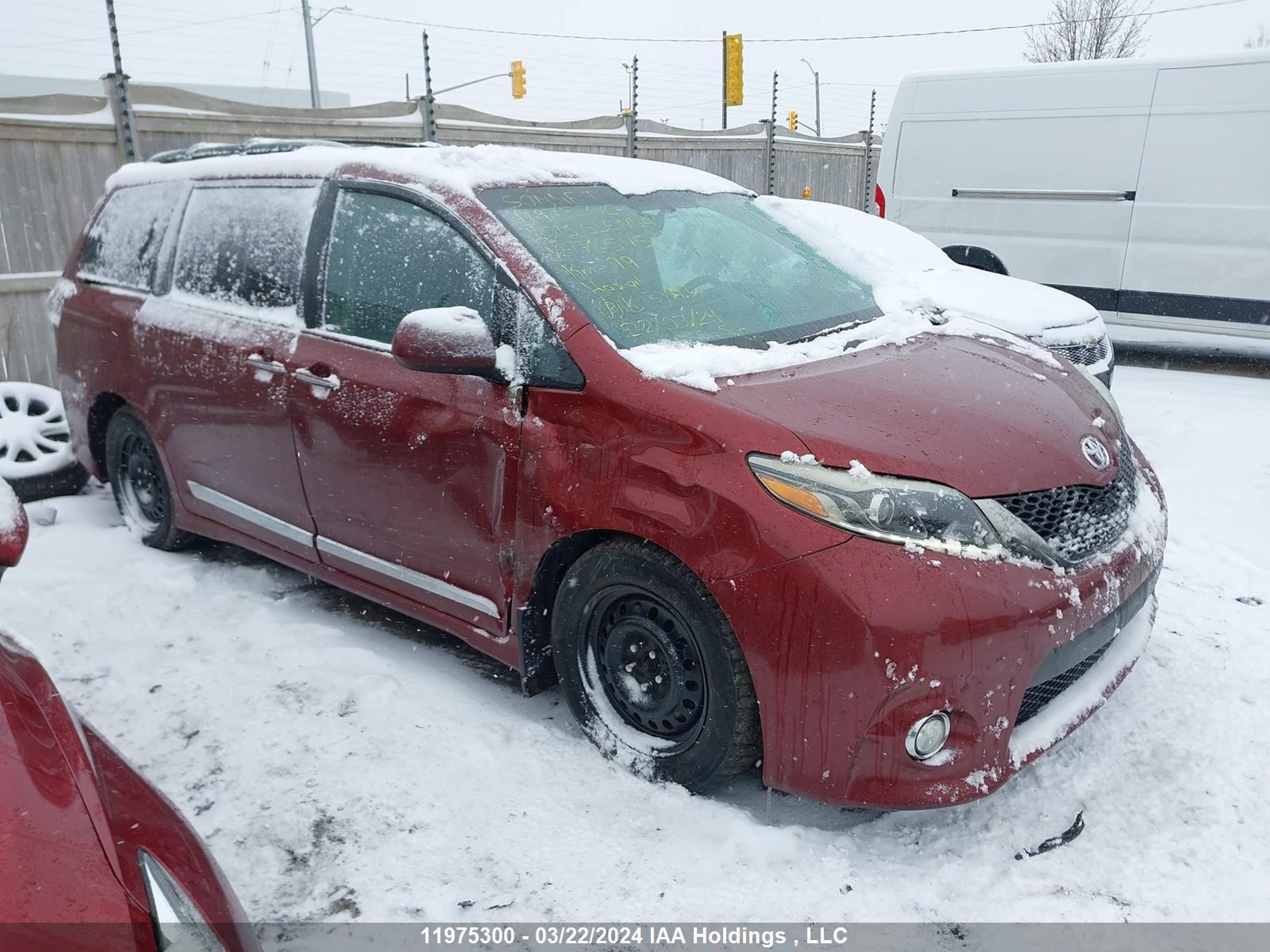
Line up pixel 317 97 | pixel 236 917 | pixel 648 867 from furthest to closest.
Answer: pixel 317 97 → pixel 648 867 → pixel 236 917

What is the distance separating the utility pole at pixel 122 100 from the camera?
771cm

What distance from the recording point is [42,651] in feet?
11.7

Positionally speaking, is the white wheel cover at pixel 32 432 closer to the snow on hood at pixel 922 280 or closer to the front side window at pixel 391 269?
the front side window at pixel 391 269

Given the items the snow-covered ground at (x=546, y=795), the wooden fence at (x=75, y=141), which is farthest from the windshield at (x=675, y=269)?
the wooden fence at (x=75, y=141)

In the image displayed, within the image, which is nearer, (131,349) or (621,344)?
(621,344)

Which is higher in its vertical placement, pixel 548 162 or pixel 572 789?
pixel 548 162

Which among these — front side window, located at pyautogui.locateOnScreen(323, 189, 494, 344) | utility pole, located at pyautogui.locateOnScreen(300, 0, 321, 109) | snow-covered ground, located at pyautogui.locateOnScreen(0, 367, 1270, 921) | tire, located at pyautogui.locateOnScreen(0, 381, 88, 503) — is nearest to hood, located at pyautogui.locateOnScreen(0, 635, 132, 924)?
snow-covered ground, located at pyautogui.locateOnScreen(0, 367, 1270, 921)

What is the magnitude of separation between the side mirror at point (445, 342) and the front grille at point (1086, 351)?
4041 mm

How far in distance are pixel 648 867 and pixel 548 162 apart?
2.35 metres

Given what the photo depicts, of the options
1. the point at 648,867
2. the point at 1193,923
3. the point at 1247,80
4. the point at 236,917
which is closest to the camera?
the point at 236,917

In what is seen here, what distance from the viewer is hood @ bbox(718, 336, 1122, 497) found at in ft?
7.88

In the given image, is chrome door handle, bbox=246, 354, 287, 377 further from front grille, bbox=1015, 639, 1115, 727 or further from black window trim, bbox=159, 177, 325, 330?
front grille, bbox=1015, 639, 1115, 727

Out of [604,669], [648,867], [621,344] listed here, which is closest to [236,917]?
[648,867]

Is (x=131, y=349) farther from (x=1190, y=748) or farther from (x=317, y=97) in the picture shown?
(x=317, y=97)
